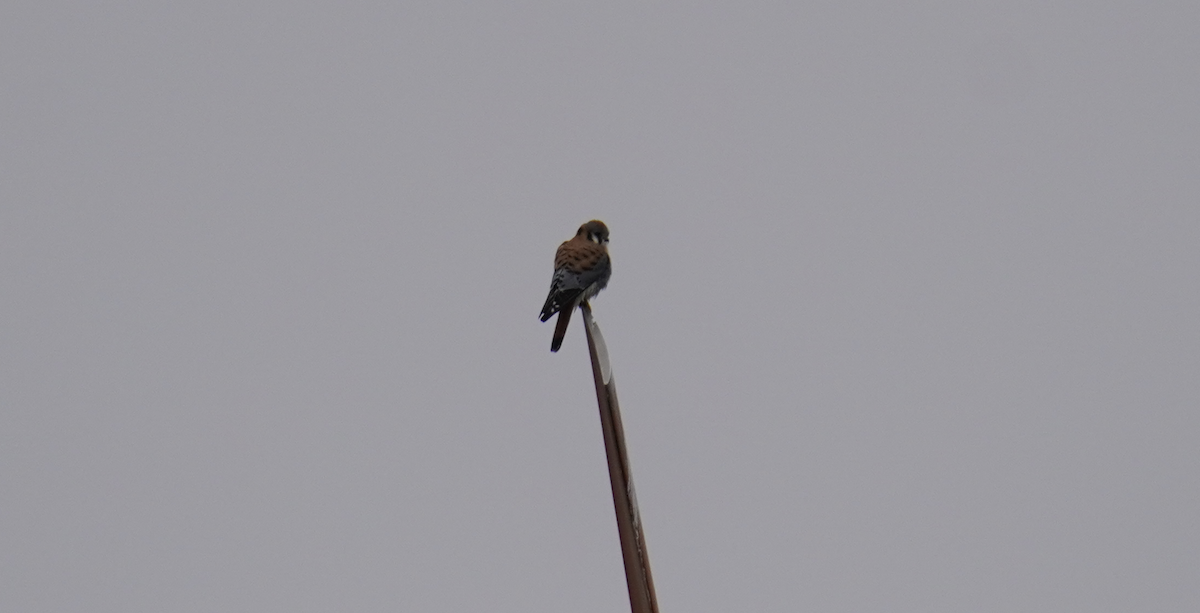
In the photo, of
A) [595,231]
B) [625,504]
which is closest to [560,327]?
[595,231]

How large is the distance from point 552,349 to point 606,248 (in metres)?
1.20

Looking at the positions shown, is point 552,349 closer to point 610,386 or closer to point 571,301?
point 571,301

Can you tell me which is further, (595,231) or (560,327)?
(595,231)

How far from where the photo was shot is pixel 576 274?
566cm

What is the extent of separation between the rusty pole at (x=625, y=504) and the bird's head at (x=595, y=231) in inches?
125

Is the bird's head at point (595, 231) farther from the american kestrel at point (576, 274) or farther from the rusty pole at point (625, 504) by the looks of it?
the rusty pole at point (625, 504)

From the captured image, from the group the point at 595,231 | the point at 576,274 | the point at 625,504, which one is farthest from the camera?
the point at 595,231

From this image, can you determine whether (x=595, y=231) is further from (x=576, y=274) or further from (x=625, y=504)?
(x=625, y=504)

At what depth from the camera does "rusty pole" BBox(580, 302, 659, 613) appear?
9.18 feet

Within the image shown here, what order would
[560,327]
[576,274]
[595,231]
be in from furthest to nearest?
[595,231] < [576,274] < [560,327]

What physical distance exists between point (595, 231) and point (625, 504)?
3546 mm

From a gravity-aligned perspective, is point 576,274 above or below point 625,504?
above

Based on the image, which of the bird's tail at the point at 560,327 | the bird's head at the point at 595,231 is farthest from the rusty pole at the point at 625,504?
the bird's head at the point at 595,231

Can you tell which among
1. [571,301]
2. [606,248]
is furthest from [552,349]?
[606,248]
